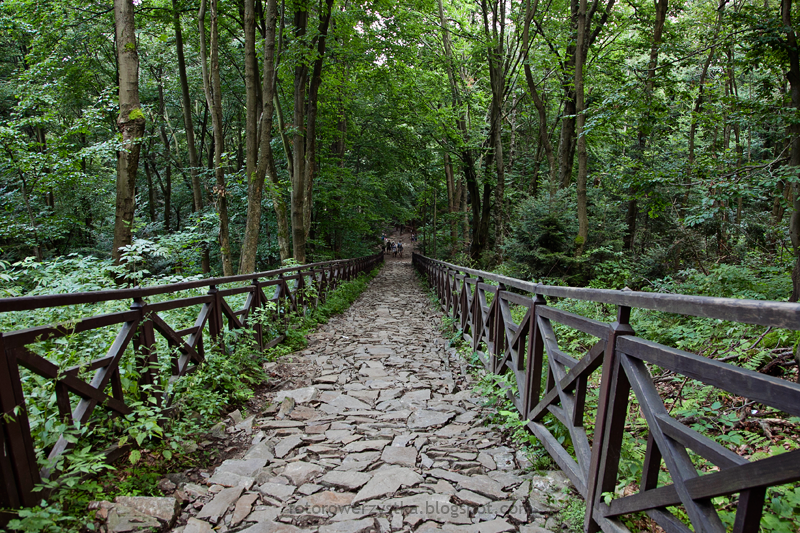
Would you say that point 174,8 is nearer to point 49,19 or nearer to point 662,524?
point 49,19

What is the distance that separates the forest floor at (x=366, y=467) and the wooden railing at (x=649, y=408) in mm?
408

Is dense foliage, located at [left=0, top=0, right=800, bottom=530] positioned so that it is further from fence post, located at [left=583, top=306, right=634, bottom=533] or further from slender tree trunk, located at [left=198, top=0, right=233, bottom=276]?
fence post, located at [left=583, top=306, right=634, bottom=533]

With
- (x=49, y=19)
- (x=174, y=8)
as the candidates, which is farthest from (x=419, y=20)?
(x=49, y=19)

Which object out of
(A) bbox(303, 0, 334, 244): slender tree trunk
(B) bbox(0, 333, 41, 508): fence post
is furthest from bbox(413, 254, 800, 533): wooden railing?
(A) bbox(303, 0, 334, 244): slender tree trunk

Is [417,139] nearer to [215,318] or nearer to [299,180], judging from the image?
[299,180]

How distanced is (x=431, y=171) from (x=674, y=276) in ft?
48.5

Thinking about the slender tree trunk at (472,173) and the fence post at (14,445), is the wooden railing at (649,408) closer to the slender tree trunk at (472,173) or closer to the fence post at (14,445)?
the fence post at (14,445)

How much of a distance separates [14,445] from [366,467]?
202 cm

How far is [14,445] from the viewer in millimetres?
1951

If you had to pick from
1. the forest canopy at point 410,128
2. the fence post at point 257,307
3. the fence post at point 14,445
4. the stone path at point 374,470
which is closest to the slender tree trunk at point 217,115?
the forest canopy at point 410,128

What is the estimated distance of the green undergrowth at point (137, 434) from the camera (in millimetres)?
2136

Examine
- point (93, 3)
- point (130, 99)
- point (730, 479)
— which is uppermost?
point (93, 3)

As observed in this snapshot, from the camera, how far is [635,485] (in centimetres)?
244

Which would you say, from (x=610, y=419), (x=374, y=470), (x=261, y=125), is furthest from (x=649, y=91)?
(x=374, y=470)
